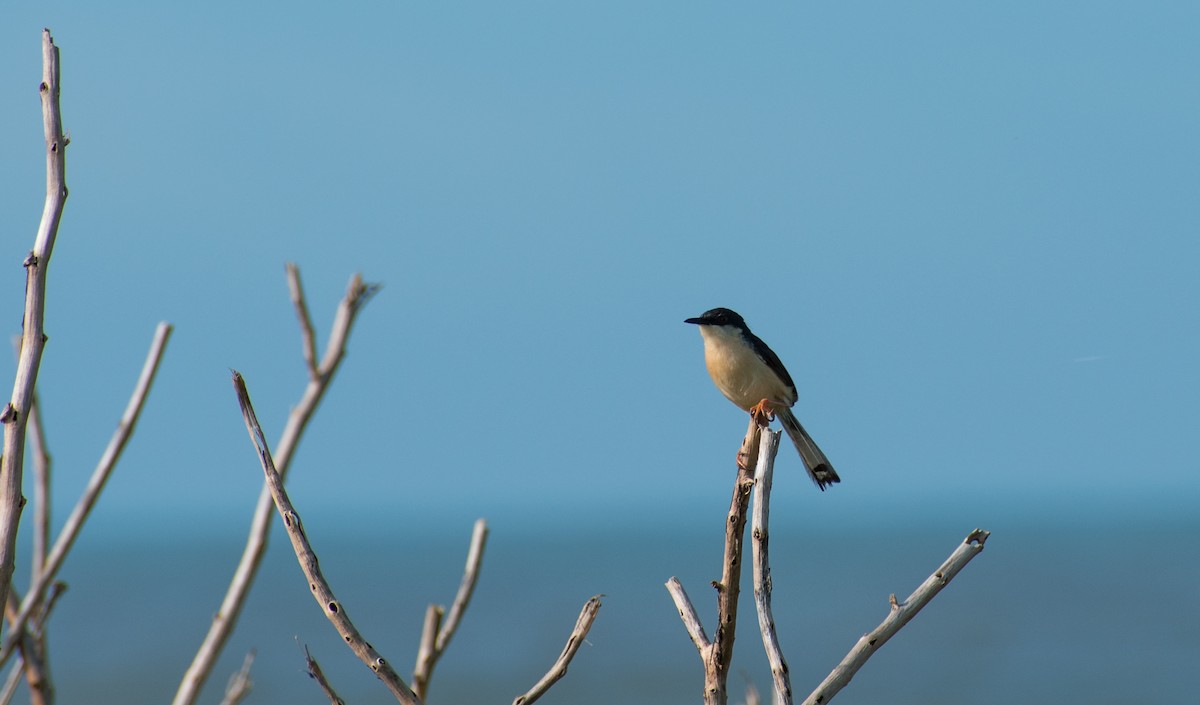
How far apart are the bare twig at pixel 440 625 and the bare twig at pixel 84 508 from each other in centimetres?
96

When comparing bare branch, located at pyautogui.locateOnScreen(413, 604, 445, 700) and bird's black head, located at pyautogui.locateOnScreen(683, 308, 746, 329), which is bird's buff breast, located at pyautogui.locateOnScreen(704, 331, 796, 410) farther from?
bare branch, located at pyautogui.locateOnScreen(413, 604, 445, 700)

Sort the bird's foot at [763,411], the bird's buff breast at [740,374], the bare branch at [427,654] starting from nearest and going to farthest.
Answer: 1. the bare branch at [427,654]
2. the bird's foot at [763,411]
3. the bird's buff breast at [740,374]

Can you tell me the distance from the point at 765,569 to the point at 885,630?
39 cm

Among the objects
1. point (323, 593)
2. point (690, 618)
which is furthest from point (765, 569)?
point (323, 593)

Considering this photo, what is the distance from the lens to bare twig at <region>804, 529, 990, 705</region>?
315 centimetres

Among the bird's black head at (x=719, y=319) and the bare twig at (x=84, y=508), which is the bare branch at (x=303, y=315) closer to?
the bare twig at (x=84, y=508)

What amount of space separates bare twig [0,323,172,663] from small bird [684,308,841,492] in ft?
18.9

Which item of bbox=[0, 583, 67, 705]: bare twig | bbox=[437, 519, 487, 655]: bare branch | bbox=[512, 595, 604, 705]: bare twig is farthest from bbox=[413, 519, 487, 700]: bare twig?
bbox=[0, 583, 67, 705]: bare twig

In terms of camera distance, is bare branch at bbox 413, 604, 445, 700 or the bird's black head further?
the bird's black head

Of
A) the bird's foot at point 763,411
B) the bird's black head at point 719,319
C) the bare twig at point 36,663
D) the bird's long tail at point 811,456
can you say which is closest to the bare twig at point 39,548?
the bare twig at point 36,663

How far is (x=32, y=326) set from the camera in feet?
9.20

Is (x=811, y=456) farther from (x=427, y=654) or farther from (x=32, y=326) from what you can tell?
(x=32, y=326)

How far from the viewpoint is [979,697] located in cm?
Result: 3244

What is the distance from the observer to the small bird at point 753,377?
866 cm
